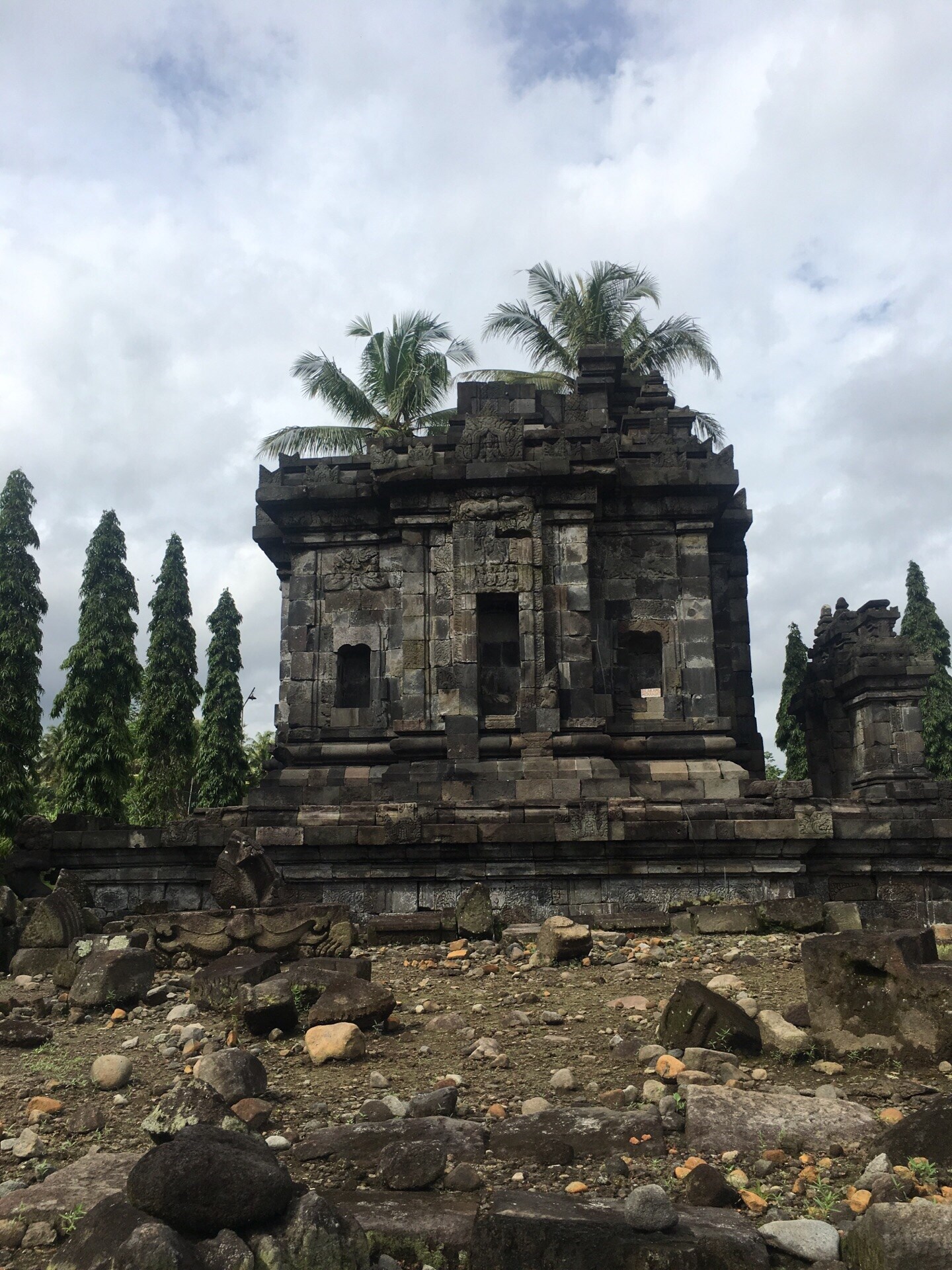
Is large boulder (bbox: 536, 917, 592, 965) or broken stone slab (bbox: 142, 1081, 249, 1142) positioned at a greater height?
large boulder (bbox: 536, 917, 592, 965)

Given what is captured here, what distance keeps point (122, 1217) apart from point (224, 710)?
102ft

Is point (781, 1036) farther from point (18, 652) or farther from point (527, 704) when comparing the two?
point (18, 652)

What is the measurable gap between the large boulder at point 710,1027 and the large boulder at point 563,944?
3.17 metres

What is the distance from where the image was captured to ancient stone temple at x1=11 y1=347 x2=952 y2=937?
12.5m

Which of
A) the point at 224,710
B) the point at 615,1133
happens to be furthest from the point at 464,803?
the point at 224,710

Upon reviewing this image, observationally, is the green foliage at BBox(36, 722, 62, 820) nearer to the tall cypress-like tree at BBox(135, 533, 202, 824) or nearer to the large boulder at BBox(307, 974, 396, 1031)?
the tall cypress-like tree at BBox(135, 533, 202, 824)

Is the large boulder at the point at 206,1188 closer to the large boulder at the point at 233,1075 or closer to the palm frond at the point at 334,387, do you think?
the large boulder at the point at 233,1075

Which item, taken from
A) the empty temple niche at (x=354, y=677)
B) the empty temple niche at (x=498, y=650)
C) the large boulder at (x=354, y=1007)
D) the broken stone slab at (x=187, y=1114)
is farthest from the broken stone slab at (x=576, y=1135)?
the empty temple niche at (x=354, y=677)

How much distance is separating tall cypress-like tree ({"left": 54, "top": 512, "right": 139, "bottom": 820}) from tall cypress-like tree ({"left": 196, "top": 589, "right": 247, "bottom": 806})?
4409 mm

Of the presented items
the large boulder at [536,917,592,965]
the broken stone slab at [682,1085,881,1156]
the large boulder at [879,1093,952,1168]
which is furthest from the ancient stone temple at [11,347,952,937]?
the large boulder at [879,1093,952,1168]

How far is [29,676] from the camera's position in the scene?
2430cm

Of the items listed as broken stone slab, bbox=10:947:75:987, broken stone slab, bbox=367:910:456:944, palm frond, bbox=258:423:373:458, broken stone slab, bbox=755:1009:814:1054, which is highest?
palm frond, bbox=258:423:373:458

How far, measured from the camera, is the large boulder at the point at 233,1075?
17.3ft

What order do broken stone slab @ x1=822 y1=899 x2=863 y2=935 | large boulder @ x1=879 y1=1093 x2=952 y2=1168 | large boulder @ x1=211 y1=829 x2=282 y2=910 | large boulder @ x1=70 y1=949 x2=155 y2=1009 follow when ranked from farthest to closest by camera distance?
broken stone slab @ x1=822 y1=899 x2=863 y2=935, large boulder @ x1=211 y1=829 x2=282 y2=910, large boulder @ x1=70 y1=949 x2=155 y2=1009, large boulder @ x1=879 y1=1093 x2=952 y2=1168
